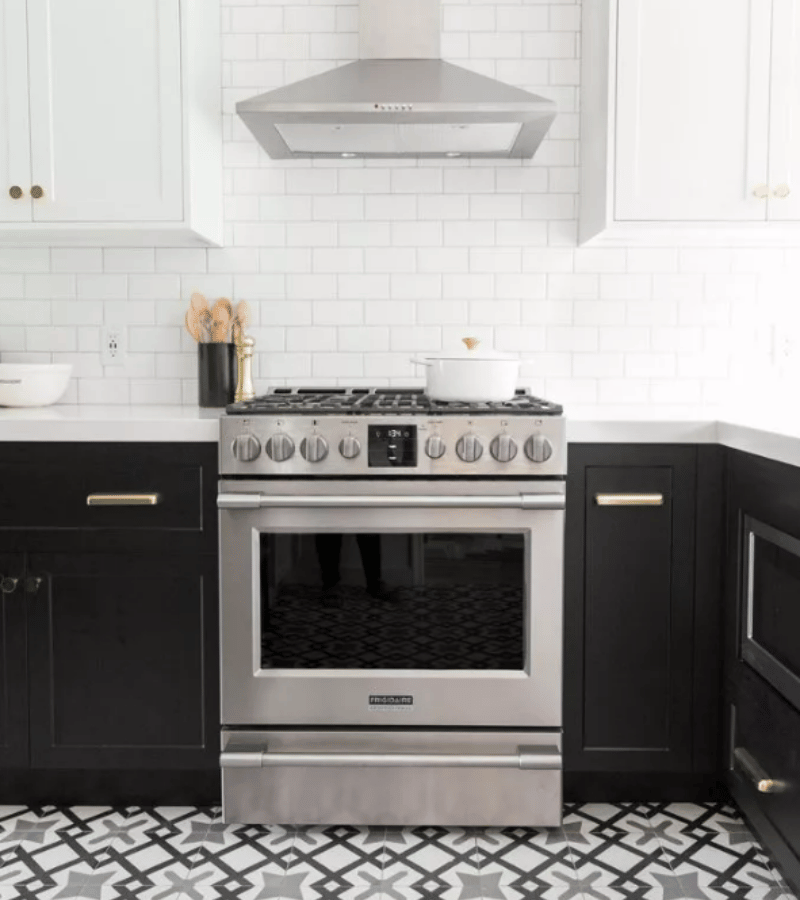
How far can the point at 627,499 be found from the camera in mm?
2445

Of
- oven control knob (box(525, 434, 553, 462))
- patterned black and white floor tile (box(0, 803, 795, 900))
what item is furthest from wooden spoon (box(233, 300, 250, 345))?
patterned black and white floor tile (box(0, 803, 795, 900))

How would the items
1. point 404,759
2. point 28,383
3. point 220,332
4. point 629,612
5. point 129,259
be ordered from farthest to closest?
1. point 129,259
2. point 220,332
3. point 28,383
4. point 629,612
5. point 404,759

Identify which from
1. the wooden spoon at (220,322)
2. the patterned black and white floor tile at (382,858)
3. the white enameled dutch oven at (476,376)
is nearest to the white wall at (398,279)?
the wooden spoon at (220,322)

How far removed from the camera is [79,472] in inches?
95.6

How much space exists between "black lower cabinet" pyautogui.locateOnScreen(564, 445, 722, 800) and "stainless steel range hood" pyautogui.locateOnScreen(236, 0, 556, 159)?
0.93 m

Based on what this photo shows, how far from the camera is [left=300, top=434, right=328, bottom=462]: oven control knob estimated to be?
2.33 meters

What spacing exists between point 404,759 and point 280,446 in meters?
0.83

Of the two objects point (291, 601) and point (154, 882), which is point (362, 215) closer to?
point (291, 601)

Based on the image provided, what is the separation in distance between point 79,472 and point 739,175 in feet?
6.30

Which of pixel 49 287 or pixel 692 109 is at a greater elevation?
pixel 692 109

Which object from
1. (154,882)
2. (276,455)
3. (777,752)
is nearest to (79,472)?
(276,455)

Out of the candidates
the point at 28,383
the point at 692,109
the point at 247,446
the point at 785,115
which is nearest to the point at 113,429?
the point at 247,446

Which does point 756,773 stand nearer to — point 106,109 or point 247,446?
point 247,446

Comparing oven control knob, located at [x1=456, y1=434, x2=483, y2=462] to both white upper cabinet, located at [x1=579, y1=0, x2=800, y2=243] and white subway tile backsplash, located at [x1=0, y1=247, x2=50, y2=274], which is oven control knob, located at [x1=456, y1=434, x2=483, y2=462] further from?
white subway tile backsplash, located at [x1=0, y1=247, x2=50, y2=274]
